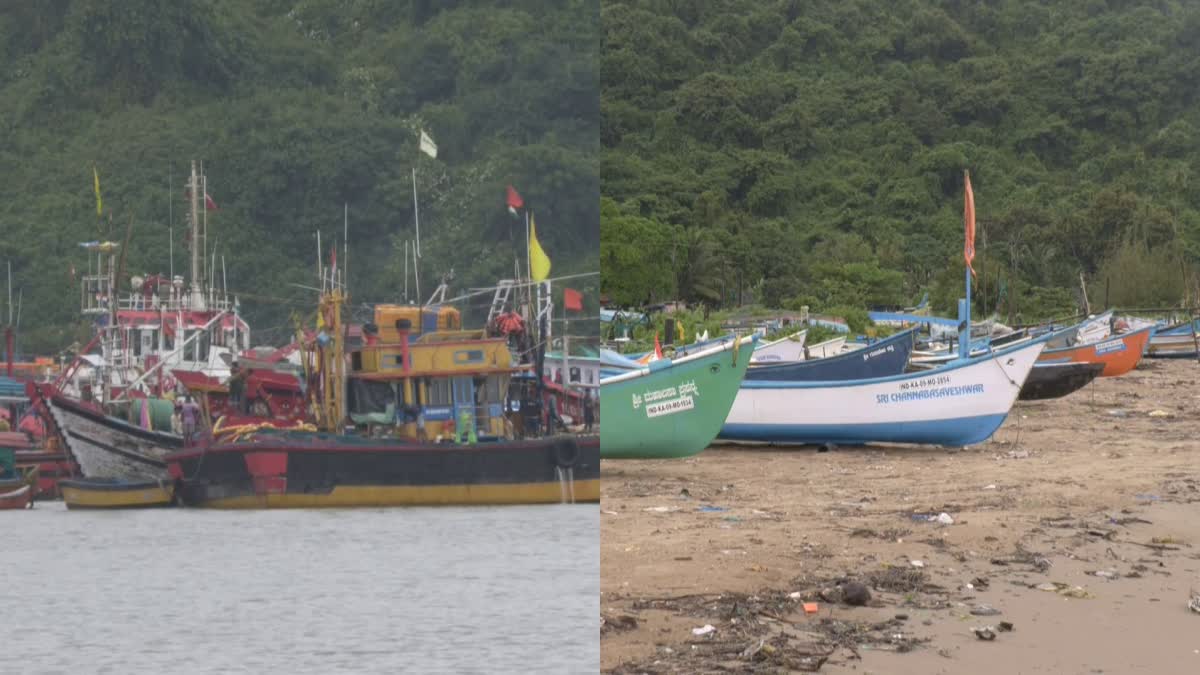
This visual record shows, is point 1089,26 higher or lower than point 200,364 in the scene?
higher

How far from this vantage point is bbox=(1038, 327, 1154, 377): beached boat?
1816 centimetres

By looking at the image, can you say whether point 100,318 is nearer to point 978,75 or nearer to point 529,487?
point 529,487

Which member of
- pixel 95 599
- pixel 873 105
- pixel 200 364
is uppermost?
pixel 873 105

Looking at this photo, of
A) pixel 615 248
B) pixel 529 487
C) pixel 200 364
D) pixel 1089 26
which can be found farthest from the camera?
pixel 1089 26

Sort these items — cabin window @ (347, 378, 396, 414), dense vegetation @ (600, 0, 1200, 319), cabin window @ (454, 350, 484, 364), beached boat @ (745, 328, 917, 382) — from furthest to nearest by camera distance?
dense vegetation @ (600, 0, 1200, 319), cabin window @ (347, 378, 396, 414), cabin window @ (454, 350, 484, 364), beached boat @ (745, 328, 917, 382)

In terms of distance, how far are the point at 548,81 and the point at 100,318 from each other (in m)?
8.51

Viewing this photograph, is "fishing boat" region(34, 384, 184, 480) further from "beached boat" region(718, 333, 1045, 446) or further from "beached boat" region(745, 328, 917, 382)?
"beached boat" region(718, 333, 1045, 446)

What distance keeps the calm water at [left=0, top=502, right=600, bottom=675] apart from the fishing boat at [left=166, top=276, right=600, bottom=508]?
35 cm

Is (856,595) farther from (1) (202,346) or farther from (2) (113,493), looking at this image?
(1) (202,346)

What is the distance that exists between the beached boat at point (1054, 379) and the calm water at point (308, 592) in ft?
15.1

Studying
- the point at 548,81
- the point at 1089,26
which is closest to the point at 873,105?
the point at 1089,26

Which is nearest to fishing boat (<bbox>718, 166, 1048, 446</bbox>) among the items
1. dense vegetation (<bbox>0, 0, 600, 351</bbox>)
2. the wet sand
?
the wet sand

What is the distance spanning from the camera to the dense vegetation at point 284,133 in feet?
82.6

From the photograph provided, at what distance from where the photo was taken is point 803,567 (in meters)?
6.38
